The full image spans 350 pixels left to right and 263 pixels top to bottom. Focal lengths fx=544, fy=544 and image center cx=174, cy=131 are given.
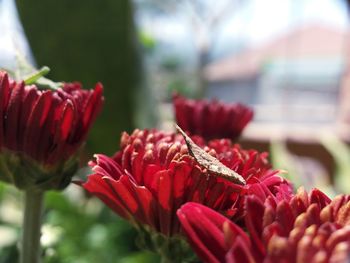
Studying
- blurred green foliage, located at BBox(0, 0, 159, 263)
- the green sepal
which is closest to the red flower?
the green sepal

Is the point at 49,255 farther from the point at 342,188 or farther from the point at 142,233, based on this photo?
the point at 342,188

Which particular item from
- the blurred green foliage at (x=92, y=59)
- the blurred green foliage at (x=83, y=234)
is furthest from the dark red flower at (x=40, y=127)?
the blurred green foliage at (x=92, y=59)

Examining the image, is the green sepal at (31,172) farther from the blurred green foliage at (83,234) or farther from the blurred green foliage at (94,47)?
the blurred green foliage at (94,47)

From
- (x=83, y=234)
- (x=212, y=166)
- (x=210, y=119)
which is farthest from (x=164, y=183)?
(x=83, y=234)

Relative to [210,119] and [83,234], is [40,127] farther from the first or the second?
[83,234]

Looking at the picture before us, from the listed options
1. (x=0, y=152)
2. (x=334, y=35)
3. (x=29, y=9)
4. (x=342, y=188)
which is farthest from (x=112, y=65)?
(x=334, y=35)
